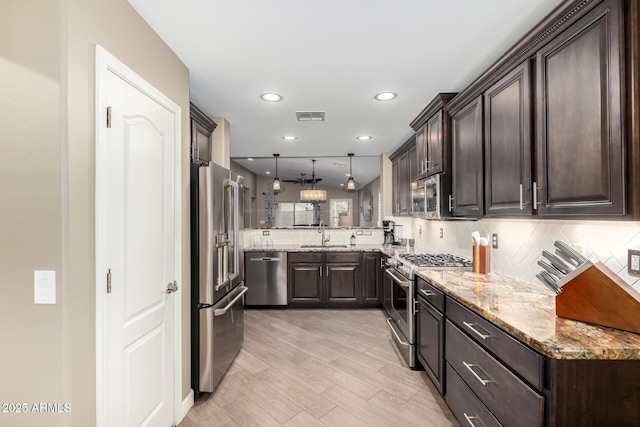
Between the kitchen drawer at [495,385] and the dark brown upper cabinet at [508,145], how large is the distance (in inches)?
33.6

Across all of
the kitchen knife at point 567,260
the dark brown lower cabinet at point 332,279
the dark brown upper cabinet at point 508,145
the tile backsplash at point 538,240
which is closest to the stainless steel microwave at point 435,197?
the tile backsplash at point 538,240

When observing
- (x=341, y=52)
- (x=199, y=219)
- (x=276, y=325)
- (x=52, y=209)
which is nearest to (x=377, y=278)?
(x=276, y=325)

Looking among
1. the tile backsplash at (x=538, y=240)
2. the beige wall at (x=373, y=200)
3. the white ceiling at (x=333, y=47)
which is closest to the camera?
the tile backsplash at (x=538, y=240)

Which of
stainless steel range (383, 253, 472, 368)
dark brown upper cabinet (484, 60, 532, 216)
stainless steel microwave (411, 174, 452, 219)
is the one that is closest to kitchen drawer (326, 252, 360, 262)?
stainless steel range (383, 253, 472, 368)

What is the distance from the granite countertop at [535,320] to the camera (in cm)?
108

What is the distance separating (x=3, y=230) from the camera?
3.85 ft

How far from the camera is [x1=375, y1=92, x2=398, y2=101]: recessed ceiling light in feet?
9.10

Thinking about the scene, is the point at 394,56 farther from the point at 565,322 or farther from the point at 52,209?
the point at 52,209

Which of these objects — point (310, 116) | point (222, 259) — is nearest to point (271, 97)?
point (310, 116)

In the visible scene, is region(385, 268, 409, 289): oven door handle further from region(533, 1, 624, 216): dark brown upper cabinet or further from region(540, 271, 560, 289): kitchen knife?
region(533, 1, 624, 216): dark brown upper cabinet

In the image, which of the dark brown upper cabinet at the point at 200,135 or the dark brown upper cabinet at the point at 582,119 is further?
the dark brown upper cabinet at the point at 200,135

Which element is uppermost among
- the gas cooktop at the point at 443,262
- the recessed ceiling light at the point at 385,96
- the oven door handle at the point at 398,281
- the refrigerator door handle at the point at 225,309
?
the recessed ceiling light at the point at 385,96

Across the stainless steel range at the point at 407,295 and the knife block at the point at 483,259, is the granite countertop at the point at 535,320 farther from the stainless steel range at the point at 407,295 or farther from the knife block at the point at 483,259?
the stainless steel range at the point at 407,295

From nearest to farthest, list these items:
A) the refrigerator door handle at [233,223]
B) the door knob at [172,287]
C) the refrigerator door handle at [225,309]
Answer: the door knob at [172,287] → the refrigerator door handle at [225,309] → the refrigerator door handle at [233,223]
